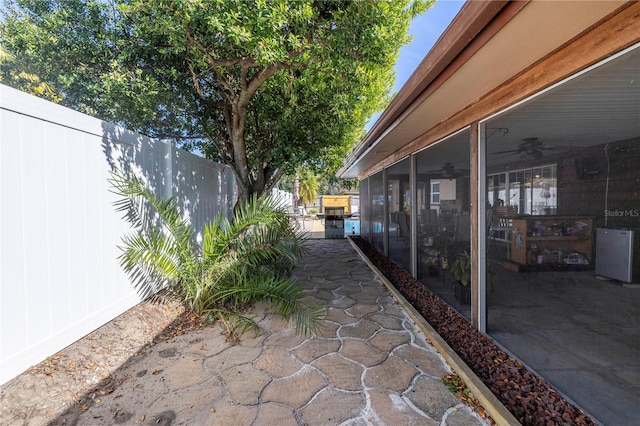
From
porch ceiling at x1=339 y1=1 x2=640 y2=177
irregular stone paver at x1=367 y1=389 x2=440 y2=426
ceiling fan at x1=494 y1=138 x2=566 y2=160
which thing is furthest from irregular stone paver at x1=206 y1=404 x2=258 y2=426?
ceiling fan at x1=494 y1=138 x2=566 y2=160

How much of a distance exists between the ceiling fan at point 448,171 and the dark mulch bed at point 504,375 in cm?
169

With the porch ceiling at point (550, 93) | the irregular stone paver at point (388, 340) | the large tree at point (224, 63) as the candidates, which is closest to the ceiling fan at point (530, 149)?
the porch ceiling at point (550, 93)

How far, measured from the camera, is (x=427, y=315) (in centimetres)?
342

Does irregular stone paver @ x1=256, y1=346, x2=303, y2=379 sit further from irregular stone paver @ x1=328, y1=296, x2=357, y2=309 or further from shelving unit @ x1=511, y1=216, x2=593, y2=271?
shelving unit @ x1=511, y1=216, x2=593, y2=271

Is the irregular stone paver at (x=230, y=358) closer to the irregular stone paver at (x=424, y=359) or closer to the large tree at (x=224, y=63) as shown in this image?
the irregular stone paver at (x=424, y=359)

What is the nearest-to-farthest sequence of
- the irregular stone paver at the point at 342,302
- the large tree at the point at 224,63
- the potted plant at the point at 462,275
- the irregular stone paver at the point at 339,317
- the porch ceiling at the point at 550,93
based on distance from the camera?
the porch ceiling at the point at 550,93 < the large tree at the point at 224,63 < the potted plant at the point at 462,275 < the irregular stone paver at the point at 339,317 < the irregular stone paver at the point at 342,302

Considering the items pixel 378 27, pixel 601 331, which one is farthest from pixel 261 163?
pixel 601 331

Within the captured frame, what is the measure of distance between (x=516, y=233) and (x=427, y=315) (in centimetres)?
143

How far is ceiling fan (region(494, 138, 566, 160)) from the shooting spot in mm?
2396

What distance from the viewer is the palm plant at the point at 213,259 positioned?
3.06m

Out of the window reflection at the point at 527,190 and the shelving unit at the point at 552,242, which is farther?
the window reflection at the point at 527,190

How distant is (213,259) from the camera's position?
3.27 m

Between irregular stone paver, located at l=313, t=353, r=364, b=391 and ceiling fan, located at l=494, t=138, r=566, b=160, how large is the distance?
94.3 inches

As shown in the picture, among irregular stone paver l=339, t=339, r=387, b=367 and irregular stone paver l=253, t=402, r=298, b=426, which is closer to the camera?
irregular stone paver l=253, t=402, r=298, b=426
